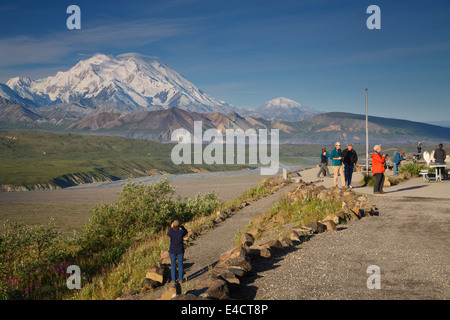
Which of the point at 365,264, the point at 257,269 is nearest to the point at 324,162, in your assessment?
the point at 365,264

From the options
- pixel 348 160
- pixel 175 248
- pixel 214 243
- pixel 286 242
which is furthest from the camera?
pixel 348 160

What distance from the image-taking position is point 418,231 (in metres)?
11.4

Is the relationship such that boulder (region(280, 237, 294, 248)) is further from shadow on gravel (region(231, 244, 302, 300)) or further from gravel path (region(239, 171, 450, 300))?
gravel path (region(239, 171, 450, 300))

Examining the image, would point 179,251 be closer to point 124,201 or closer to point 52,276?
point 52,276

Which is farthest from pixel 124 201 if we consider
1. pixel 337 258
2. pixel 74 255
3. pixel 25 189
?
pixel 25 189

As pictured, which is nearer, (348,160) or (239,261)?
(239,261)

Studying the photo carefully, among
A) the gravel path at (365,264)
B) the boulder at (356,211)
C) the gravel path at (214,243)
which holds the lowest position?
the gravel path at (214,243)

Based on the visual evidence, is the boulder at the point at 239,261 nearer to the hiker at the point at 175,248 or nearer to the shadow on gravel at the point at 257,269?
the shadow on gravel at the point at 257,269

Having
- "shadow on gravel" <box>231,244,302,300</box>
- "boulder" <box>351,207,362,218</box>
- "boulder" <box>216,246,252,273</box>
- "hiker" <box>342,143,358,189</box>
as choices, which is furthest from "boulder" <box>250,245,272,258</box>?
"hiker" <box>342,143,358,189</box>

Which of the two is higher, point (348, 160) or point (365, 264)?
point (348, 160)

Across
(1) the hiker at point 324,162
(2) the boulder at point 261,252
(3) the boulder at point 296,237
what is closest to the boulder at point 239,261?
(2) the boulder at point 261,252

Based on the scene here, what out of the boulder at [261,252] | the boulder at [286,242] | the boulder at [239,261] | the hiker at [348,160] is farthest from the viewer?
the hiker at [348,160]

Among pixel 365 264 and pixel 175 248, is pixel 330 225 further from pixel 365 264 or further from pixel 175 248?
pixel 175 248
